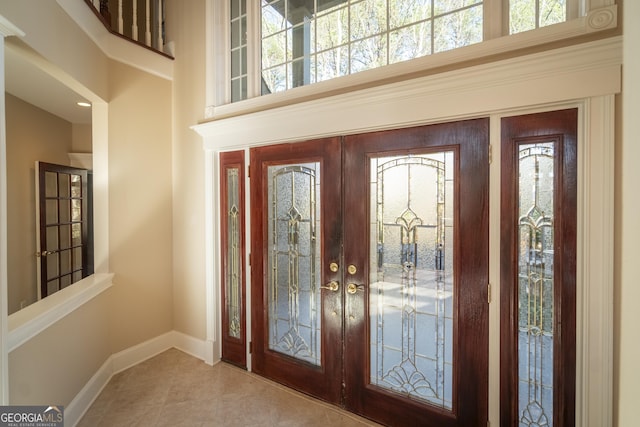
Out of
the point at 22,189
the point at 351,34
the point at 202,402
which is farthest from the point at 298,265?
the point at 22,189

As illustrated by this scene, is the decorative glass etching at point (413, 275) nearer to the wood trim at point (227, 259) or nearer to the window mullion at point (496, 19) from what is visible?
the window mullion at point (496, 19)

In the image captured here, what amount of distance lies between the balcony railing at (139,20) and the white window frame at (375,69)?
2.16ft

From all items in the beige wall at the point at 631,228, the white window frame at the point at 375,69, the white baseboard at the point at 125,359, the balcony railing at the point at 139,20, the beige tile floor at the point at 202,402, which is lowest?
the beige tile floor at the point at 202,402

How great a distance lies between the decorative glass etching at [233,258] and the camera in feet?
9.66

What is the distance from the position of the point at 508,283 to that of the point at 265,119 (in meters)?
2.06

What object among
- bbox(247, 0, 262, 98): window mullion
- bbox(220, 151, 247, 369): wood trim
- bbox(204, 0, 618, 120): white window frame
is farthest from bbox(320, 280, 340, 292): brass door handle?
bbox(247, 0, 262, 98): window mullion

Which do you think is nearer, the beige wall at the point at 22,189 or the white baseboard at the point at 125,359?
the white baseboard at the point at 125,359

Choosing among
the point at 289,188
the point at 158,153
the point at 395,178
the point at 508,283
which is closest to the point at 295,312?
the point at 289,188

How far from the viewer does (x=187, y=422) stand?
2.24 metres

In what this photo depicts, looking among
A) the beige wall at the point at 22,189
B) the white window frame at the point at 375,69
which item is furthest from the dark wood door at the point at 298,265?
the beige wall at the point at 22,189

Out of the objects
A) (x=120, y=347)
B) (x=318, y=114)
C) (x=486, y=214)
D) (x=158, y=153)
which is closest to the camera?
(x=486, y=214)

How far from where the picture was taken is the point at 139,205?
120 inches

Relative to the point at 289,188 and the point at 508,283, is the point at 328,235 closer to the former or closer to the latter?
the point at 289,188

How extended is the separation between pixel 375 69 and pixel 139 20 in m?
3.11
